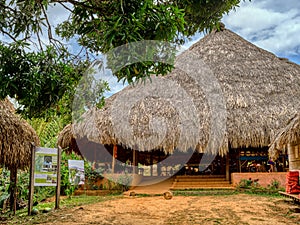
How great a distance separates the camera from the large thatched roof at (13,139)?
5848 mm

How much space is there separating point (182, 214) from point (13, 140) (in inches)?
131

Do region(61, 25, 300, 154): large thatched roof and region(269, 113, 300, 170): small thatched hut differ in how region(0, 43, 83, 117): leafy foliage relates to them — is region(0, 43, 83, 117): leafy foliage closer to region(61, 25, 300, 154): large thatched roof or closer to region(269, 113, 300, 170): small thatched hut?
region(269, 113, 300, 170): small thatched hut

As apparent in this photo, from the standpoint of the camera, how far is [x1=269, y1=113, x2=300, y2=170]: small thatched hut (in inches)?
259

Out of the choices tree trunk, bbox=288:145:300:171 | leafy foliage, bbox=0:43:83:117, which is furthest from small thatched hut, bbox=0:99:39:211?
tree trunk, bbox=288:145:300:171

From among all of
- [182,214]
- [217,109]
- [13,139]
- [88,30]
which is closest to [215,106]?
[217,109]

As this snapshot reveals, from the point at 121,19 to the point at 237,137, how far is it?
7.98m

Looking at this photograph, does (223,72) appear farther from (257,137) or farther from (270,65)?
(257,137)

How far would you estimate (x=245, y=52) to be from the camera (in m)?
13.3

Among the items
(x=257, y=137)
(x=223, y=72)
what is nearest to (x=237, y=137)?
(x=257, y=137)

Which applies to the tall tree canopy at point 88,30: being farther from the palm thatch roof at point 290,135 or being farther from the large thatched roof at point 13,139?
the palm thatch roof at point 290,135

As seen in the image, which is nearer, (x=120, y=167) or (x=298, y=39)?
(x=298, y=39)

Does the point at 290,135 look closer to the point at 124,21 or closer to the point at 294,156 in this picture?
the point at 294,156

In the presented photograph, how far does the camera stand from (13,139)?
6.00 meters

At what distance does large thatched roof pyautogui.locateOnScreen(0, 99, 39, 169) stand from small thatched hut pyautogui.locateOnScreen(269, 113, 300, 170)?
5.23 m
